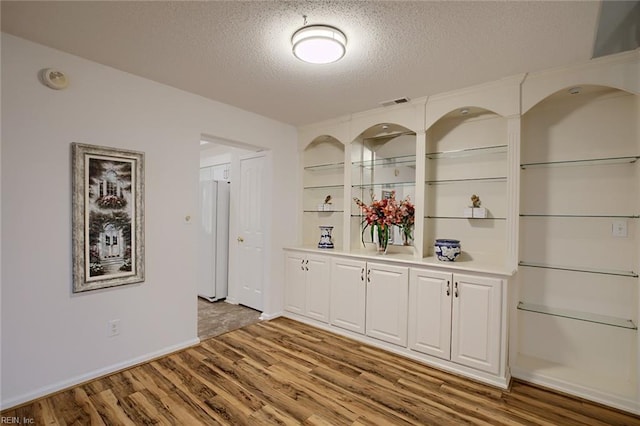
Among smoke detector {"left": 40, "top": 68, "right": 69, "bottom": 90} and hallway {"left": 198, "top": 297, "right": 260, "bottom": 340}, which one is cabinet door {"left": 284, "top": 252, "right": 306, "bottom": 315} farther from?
smoke detector {"left": 40, "top": 68, "right": 69, "bottom": 90}

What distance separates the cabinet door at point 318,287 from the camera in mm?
3646

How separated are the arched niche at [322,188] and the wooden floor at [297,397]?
5.80 ft

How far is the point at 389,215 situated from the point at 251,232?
2022mm

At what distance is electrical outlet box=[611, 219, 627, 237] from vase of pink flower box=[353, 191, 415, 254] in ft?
5.28

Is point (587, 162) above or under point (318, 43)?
under

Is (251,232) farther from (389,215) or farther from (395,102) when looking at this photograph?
(395,102)

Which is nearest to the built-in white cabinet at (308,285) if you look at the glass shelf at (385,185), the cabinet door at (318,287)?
the cabinet door at (318,287)

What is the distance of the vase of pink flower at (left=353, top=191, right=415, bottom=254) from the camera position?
3.33 metres

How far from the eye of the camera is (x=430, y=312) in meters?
2.85

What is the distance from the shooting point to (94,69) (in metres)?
2.48

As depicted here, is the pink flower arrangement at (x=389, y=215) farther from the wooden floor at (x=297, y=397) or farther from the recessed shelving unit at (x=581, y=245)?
the wooden floor at (x=297, y=397)

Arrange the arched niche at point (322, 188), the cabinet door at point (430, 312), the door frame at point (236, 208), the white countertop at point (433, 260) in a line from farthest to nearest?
the arched niche at point (322, 188) → the door frame at point (236, 208) → the cabinet door at point (430, 312) → the white countertop at point (433, 260)

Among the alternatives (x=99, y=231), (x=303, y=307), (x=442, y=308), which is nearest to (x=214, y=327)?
(x=303, y=307)

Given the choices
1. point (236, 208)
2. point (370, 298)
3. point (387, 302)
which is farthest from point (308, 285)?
point (236, 208)
